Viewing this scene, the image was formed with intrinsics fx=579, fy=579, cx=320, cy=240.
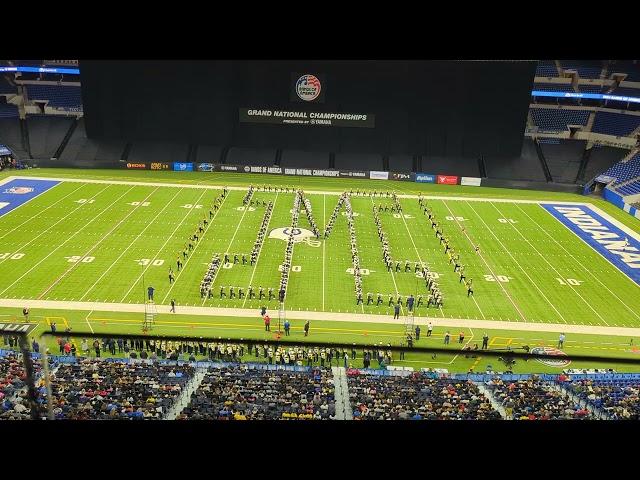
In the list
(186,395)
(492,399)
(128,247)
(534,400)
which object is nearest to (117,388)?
(186,395)

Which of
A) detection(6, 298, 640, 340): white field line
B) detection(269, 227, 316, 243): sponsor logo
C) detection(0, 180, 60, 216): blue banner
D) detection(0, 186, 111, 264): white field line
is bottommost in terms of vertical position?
detection(6, 298, 640, 340): white field line

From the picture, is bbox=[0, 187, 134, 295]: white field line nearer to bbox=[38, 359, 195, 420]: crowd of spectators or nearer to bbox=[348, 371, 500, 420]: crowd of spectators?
bbox=[38, 359, 195, 420]: crowd of spectators

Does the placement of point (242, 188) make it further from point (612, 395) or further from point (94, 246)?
point (612, 395)

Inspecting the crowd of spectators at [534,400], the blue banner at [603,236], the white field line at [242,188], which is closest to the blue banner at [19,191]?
the white field line at [242,188]

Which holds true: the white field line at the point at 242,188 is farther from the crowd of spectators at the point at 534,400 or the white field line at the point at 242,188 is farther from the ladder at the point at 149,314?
the crowd of spectators at the point at 534,400

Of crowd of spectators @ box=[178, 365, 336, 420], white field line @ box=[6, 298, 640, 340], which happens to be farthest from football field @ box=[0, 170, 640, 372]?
crowd of spectators @ box=[178, 365, 336, 420]
